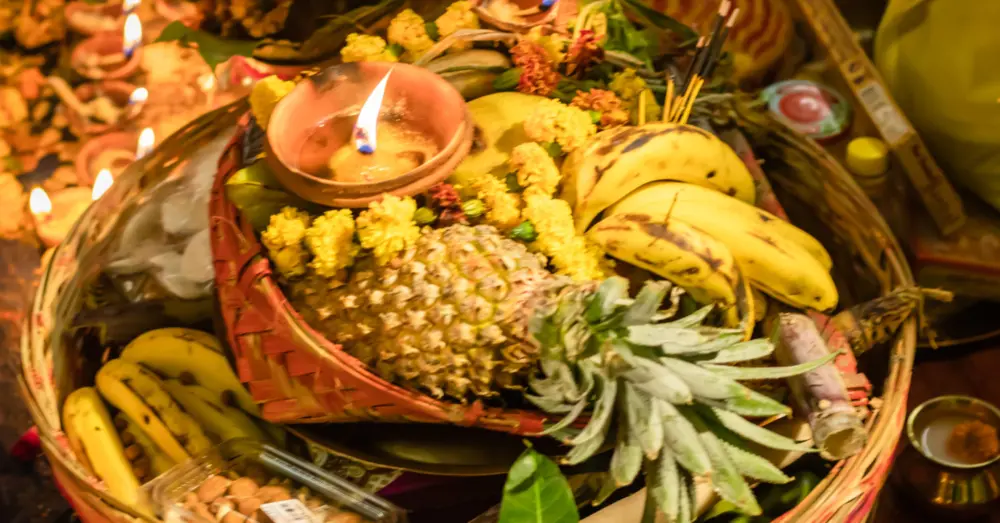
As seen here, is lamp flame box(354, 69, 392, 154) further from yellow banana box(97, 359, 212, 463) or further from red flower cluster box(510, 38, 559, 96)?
yellow banana box(97, 359, 212, 463)

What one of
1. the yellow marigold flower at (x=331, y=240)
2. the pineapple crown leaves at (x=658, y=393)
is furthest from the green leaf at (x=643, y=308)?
the yellow marigold flower at (x=331, y=240)

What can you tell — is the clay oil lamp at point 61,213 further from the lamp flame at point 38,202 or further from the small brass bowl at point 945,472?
the small brass bowl at point 945,472

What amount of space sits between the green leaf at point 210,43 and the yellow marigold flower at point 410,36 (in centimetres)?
42

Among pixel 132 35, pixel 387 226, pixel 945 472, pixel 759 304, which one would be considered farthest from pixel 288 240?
pixel 945 472

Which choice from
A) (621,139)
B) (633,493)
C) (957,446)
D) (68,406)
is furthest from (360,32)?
(957,446)

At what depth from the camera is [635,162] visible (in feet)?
3.05

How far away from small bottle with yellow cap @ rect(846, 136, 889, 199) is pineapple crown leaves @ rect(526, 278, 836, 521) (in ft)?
1.89

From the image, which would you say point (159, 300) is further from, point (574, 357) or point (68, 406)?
point (574, 357)

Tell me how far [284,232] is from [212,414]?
308mm

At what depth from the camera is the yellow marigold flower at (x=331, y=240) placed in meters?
0.83

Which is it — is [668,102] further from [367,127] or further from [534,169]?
[367,127]

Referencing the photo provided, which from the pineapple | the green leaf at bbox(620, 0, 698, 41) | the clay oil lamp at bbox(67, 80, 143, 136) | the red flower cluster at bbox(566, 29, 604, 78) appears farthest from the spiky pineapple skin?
the clay oil lamp at bbox(67, 80, 143, 136)

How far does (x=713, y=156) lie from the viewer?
98 centimetres

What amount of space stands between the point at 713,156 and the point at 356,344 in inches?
18.9
